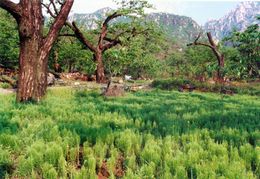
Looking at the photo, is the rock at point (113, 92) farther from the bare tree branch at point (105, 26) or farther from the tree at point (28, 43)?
the bare tree branch at point (105, 26)

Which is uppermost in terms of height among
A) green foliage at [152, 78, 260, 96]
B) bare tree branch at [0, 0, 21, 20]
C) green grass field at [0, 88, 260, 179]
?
bare tree branch at [0, 0, 21, 20]

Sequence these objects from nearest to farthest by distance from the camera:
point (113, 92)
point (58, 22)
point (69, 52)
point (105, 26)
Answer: point (58, 22), point (113, 92), point (105, 26), point (69, 52)

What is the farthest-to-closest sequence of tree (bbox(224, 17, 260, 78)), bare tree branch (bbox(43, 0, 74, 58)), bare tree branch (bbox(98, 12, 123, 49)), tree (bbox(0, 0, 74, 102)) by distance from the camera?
bare tree branch (bbox(98, 12, 123, 49)) → bare tree branch (bbox(43, 0, 74, 58)) → tree (bbox(0, 0, 74, 102)) → tree (bbox(224, 17, 260, 78))

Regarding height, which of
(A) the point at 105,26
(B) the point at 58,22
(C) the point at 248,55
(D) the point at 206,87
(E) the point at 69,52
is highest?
(A) the point at 105,26

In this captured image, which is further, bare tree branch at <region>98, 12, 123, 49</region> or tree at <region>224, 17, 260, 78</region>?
bare tree branch at <region>98, 12, 123, 49</region>

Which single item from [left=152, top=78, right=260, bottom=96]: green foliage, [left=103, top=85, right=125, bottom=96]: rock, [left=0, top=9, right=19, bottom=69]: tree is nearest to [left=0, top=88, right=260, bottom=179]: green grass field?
[left=103, top=85, right=125, bottom=96]: rock

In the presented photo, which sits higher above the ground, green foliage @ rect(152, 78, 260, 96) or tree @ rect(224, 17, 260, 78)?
tree @ rect(224, 17, 260, 78)

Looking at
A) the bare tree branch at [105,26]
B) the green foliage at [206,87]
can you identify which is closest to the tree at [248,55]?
the green foliage at [206,87]

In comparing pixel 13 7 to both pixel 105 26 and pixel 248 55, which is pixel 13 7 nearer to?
pixel 248 55

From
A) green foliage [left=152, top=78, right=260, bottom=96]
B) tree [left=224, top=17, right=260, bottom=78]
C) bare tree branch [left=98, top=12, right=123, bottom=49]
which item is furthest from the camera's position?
bare tree branch [left=98, top=12, right=123, bottom=49]

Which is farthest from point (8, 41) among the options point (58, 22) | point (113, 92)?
point (58, 22)

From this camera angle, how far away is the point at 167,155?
171 inches

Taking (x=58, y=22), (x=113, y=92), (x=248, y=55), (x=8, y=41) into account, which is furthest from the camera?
(x=8, y=41)

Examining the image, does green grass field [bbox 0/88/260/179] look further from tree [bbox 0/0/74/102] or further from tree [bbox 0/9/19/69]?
tree [bbox 0/9/19/69]
